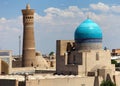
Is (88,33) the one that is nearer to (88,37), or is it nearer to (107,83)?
(88,37)

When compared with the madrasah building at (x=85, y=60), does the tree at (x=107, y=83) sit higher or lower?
lower

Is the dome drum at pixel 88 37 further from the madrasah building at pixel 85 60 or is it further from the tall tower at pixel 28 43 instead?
the tall tower at pixel 28 43

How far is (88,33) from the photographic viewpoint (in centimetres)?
3225

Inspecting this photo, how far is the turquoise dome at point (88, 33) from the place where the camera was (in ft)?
106

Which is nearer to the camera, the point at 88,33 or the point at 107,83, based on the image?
the point at 107,83

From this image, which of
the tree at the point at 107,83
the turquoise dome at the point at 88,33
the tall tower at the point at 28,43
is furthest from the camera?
the tall tower at the point at 28,43

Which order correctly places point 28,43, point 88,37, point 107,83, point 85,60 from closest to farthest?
point 107,83, point 85,60, point 88,37, point 28,43

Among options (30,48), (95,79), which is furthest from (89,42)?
(30,48)

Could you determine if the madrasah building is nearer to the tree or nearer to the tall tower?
the tree

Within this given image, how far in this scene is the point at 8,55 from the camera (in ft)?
118

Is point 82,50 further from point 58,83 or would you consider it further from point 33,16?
point 33,16

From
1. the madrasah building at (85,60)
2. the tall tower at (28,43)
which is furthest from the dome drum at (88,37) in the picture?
the tall tower at (28,43)

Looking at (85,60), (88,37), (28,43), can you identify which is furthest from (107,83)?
(28,43)

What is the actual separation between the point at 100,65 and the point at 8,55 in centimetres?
856
